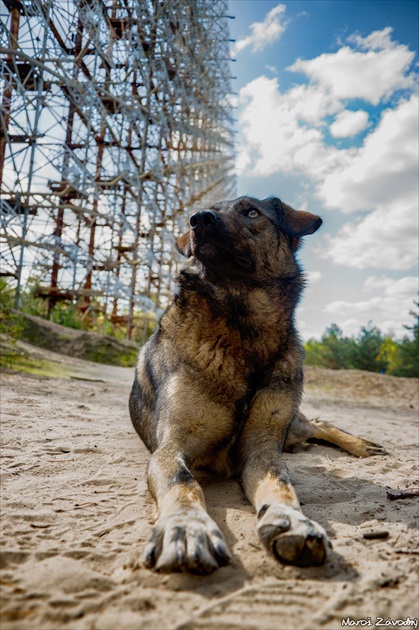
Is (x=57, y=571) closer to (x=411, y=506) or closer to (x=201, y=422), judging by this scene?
(x=201, y=422)

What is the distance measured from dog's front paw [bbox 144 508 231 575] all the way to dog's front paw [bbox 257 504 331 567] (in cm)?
17

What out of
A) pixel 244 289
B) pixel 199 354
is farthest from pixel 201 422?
pixel 244 289

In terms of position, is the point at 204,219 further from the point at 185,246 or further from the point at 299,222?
the point at 299,222

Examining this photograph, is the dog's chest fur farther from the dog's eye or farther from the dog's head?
the dog's eye

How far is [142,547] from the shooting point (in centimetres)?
160

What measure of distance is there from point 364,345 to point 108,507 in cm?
1764

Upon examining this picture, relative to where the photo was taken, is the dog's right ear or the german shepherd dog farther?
the dog's right ear

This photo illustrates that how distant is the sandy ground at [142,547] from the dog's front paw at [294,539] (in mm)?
39

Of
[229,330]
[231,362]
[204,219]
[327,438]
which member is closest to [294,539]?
[231,362]

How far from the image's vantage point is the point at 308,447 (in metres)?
3.84

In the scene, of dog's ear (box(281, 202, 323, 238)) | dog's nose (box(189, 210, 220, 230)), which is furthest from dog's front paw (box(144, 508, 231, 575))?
dog's ear (box(281, 202, 323, 238))

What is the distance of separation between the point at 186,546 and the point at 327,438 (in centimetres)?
269

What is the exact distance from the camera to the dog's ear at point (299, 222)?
10.5ft

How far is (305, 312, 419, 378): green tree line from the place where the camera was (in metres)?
16.8
